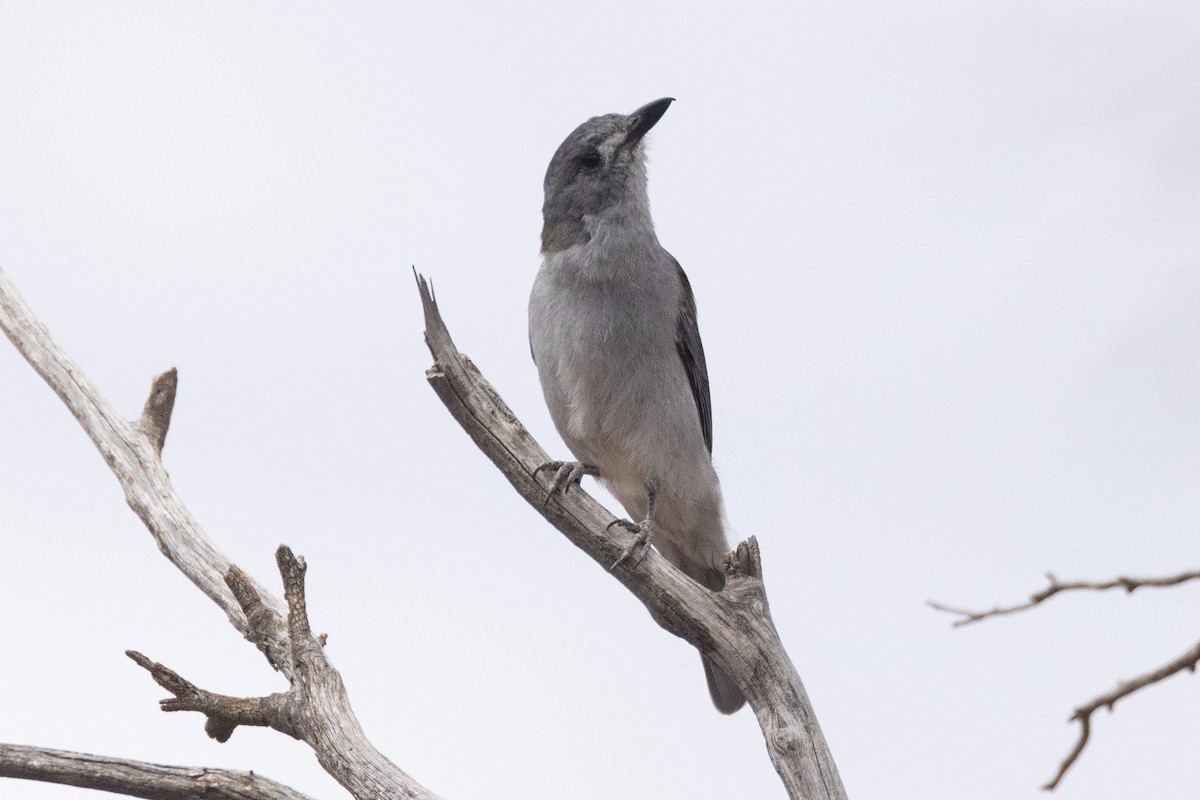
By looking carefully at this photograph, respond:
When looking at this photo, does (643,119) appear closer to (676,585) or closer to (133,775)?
(676,585)

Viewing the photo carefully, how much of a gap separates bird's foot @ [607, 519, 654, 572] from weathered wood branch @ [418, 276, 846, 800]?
2cm

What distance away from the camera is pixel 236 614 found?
552 cm

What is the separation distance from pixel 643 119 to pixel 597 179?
452 mm

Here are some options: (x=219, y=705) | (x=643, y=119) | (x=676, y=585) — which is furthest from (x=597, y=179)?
(x=219, y=705)

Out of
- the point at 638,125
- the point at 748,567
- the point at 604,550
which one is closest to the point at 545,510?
the point at 604,550

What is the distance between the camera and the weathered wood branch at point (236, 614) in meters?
4.80

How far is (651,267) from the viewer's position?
570 cm

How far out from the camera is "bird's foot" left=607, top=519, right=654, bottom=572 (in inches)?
201

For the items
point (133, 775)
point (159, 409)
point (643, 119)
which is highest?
point (643, 119)

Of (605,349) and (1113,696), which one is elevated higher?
(605,349)

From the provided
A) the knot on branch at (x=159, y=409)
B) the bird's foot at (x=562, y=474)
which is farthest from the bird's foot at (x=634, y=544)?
the knot on branch at (x=159, y=409)

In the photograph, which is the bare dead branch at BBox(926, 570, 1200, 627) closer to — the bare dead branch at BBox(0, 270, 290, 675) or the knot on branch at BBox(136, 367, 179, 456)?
the bare dead branch at BBox(0, 270, 290, 675)

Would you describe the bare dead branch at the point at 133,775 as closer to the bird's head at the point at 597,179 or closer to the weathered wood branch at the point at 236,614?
the weathered wood branch at the point at 236,614

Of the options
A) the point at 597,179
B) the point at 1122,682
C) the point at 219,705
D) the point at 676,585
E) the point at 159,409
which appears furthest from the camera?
the point at 159,409
